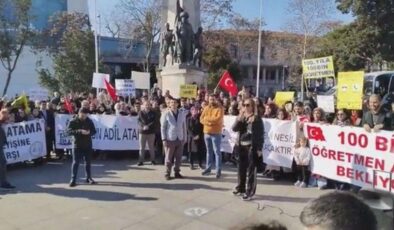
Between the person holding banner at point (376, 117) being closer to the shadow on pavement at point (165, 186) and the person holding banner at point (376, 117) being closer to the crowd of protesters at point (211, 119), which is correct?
the crowd of protesters at point (211, 119)

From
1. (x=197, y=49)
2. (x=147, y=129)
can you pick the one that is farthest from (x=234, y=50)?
(x=147, y=129)

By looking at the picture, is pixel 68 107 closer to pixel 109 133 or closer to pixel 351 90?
pixel 109 133

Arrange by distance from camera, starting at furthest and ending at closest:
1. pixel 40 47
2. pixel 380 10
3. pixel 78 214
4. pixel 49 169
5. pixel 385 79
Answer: pixel 40 47
pixel 380 10
pixel 385 79
pixel 49 169
pixel 78 214

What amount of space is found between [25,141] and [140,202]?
4.72 meters

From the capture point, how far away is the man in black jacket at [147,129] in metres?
11.7

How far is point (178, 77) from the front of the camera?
18438 millimetres

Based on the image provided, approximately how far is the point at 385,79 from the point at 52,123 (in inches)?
634

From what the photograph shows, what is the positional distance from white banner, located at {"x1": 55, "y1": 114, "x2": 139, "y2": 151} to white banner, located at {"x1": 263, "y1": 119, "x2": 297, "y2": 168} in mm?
4007

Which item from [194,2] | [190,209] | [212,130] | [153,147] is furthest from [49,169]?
[194,2]

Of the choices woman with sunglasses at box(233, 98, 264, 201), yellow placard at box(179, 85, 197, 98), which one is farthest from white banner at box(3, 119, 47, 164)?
woman with sunglasses at box(233, 98, 264, 201)

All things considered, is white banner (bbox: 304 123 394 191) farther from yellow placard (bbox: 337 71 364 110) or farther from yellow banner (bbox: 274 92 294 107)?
yellow banner (bbox: 274 92 294 107)

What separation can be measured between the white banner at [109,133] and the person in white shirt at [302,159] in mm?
5006

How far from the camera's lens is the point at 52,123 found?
1259 centimetres

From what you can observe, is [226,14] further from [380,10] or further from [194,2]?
[194,2]
